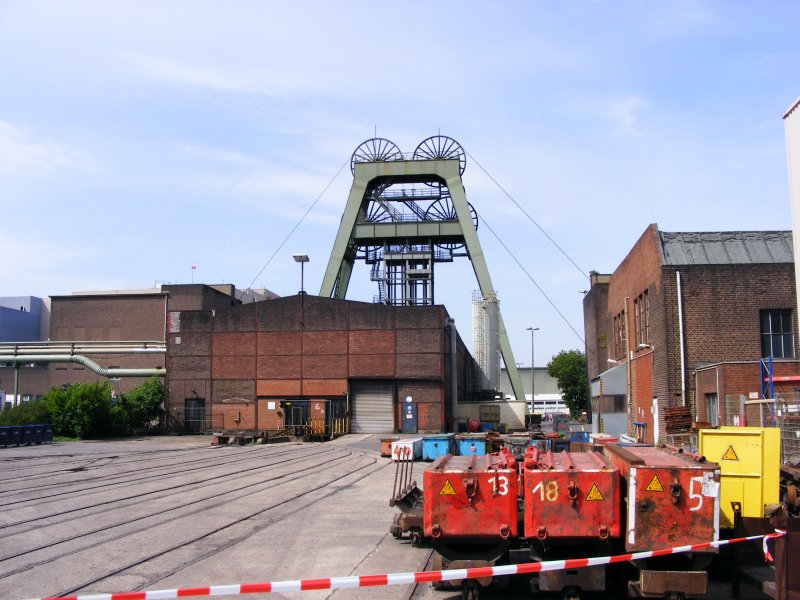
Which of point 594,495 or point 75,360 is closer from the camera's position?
point 594,495

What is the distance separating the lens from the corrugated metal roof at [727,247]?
107 ft

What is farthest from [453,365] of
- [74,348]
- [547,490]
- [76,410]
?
[547,490]

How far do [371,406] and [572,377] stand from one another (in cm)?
4250

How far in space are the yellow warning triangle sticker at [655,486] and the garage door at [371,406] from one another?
135ft

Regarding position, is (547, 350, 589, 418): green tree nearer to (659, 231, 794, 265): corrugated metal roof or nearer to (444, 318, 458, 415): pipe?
(444, 318, 458, 415): pipe

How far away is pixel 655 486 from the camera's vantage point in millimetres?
8125

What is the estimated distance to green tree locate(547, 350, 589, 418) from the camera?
8562 centimetres

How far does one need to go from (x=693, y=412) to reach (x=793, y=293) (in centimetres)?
611

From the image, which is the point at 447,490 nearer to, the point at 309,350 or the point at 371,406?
the point at 371,406

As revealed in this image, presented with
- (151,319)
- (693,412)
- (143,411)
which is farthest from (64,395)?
(693,412)

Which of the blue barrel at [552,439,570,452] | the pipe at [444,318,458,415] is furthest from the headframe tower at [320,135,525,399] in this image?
the blue barrel at [552,439,570,452]

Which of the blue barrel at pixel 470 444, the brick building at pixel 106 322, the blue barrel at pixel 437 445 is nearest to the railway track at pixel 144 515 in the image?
the blue barrel at pixel 437 445

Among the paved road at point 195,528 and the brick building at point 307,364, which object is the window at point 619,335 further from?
the paved road at point 195,528

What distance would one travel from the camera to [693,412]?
30.8m
